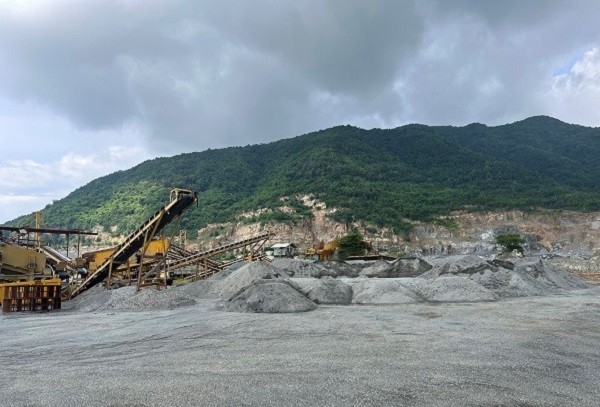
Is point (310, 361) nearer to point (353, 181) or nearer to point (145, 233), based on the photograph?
point (145, 233)

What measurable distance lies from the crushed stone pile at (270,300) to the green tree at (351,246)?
3398cm

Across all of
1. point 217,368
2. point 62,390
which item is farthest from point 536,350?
point 62,390

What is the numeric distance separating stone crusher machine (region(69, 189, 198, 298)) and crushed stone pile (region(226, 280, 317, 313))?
5.39 meters

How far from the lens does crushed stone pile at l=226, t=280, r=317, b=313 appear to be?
13625mm

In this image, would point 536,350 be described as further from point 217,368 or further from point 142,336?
point 142,336

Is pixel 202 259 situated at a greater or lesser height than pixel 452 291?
greater

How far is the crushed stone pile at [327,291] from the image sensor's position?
635 inches

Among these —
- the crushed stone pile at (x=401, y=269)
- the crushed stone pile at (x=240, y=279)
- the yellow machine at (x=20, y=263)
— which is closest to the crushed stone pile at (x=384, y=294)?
the crushed stone pile at (x=240, y=279)

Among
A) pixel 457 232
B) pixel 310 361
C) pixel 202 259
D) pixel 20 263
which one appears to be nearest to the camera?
pixel 310 361

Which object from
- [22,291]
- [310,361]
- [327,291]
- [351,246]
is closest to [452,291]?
[327,291]

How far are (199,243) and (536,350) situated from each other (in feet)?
233

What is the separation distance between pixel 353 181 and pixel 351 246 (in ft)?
129

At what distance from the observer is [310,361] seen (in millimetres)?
6621

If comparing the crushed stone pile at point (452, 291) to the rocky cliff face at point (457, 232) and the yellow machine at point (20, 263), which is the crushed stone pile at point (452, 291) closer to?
the yellow machine at point (20, 263)
